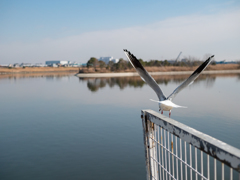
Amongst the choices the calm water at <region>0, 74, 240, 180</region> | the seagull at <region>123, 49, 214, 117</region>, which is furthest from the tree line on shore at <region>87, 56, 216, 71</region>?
the seagull at <region>123, 49, 214, 117</region>

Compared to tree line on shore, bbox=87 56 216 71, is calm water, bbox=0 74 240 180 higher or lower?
lower

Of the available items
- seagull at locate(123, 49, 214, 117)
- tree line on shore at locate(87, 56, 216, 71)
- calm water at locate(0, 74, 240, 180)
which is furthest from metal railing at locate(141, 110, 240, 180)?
tree line on shore at locate(87, 56, 216, 71)

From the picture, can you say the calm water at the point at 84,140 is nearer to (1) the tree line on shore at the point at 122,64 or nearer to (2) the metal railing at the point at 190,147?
(2) the metal railing at the point at 190,147

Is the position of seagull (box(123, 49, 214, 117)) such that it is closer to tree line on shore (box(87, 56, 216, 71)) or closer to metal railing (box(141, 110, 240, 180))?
metal railing (box(141, 110, 240, 180))

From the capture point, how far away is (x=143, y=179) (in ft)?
15.0

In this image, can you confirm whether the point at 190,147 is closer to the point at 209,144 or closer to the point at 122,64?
the point at 209,144

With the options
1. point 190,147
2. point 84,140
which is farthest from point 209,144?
point 84,140

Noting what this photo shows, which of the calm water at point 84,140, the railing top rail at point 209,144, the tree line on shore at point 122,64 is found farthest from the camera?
the tree line on shore at point 122,64

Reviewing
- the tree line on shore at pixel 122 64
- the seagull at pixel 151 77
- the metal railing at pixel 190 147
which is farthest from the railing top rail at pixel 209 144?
the tree line on shore at pixel 122 64

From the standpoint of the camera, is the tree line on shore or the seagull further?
the tree line on shore

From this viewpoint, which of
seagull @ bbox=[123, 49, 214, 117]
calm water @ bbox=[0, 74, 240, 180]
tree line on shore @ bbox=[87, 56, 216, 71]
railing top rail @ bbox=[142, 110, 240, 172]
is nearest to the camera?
railing top rail @ bbox=[142, 110, 240, 172]

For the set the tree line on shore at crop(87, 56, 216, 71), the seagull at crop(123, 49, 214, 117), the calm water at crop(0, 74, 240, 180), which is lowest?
the calm water at crop(0, 74, 240, 180)

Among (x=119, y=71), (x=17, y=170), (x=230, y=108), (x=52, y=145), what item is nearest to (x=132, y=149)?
(x=52, y=145)

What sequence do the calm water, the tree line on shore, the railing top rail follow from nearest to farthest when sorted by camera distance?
1. the railing top rail
2. the calm water
3. the tree line on shore
